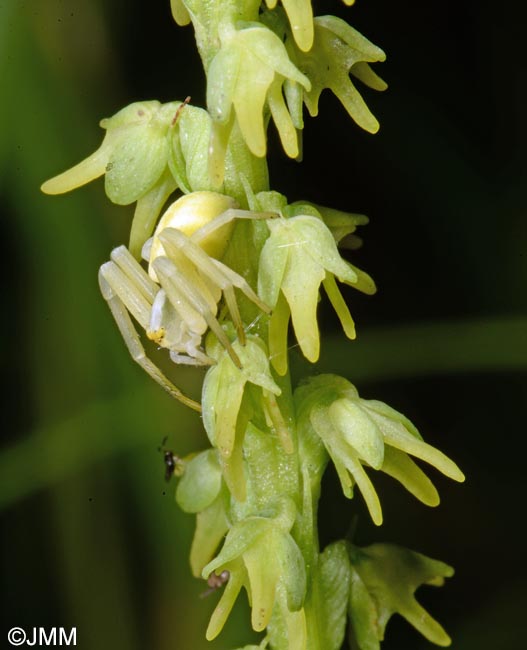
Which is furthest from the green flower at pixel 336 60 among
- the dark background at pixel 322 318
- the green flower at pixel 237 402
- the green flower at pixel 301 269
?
the dark background at pixel 322 318

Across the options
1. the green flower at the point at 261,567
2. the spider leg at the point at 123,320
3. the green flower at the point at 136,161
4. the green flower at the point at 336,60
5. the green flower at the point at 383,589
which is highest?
the green flower at the point at 336,60

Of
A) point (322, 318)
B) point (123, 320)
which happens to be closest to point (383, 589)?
point (123, 320)

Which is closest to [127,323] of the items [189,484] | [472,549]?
[189,484]

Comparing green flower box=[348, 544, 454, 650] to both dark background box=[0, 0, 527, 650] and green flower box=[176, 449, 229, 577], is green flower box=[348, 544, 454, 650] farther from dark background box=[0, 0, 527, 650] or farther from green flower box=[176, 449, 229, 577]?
dark background box=[0, 0, 527, 650]

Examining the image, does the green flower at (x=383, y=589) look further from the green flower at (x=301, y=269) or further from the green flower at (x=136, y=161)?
the green flower at (x=136, y=161)

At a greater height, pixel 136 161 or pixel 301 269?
pixel 136 161

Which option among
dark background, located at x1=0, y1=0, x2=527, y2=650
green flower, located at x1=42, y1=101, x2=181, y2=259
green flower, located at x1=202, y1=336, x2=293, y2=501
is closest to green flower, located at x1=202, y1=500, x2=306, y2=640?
green flower, located at x1=202, y1=336, x2=293, y2=501

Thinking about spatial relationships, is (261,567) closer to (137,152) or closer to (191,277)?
(191,277)
